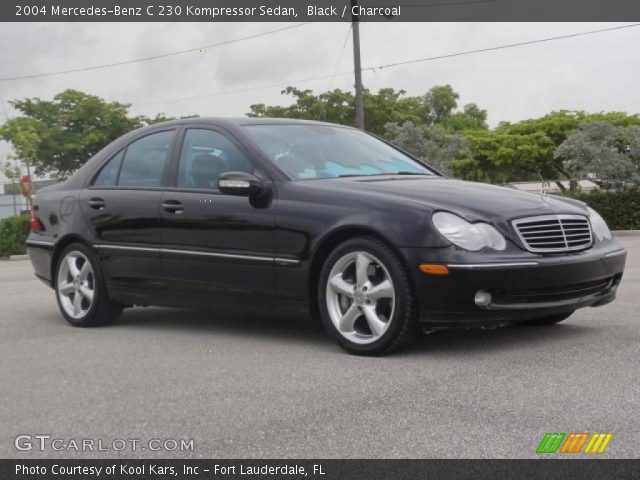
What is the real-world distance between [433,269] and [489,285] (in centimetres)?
32

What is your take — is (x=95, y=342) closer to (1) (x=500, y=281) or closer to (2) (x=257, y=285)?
(2) (x=257, y=285)

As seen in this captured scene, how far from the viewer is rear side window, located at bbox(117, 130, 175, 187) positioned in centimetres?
711

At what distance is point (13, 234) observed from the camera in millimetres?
25469

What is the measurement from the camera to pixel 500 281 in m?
5.35

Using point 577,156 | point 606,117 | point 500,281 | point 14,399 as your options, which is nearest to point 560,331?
point 500,281

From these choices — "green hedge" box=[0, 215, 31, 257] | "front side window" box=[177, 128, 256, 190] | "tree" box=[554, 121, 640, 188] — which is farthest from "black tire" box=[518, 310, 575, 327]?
"tree" box=[554, 121, 640, 188]

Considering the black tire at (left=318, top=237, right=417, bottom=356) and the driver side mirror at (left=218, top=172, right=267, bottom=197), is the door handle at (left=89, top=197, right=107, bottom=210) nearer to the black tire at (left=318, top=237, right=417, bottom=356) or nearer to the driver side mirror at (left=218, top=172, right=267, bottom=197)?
the driver side mirror at (left=218, top=172, right=267, bottom=197)

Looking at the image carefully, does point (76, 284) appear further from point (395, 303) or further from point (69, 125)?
point (69, 125)

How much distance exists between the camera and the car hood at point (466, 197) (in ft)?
18.2

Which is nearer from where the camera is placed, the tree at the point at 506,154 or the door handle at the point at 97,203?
the door handle at the point at 97,203

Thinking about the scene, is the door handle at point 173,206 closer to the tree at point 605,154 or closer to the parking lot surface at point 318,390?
the parking lot surface at point 318,390

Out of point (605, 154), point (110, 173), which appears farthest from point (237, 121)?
point (605, 154)

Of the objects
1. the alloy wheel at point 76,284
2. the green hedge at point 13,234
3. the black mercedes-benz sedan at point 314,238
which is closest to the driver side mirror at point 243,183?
the black mercedes-benz sedan at point 314,238

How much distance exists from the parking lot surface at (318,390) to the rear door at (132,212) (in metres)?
0.45
